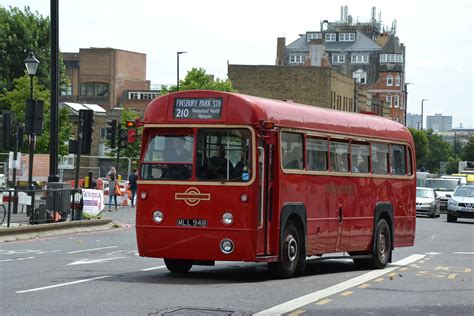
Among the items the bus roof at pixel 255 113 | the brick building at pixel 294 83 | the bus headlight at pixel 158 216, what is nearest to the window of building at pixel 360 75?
the brick building at pixel 294 83

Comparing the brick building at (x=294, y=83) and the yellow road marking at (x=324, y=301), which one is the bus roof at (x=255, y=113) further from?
the brick building at (x=294, y=83)

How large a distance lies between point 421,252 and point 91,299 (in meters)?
14.1

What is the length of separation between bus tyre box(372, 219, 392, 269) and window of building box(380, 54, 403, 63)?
159740mm

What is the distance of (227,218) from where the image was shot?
16047mm

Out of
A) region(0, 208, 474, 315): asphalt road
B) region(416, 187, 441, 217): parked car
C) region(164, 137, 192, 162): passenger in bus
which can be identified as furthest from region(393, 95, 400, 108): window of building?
region(164, 137, 192, 162): passenger in bus

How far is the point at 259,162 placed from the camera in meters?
16.1

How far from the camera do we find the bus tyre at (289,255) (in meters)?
16.7

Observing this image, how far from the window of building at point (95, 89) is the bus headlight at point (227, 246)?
112 meters

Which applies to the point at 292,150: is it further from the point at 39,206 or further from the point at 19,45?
the point at 19,45

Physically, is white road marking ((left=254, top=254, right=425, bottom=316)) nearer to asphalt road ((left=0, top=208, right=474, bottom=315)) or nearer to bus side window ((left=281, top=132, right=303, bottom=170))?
asphalt road ((left=0, top=208, right=474, bottom=315))

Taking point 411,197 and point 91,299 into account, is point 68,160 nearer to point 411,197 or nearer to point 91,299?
point 411,197

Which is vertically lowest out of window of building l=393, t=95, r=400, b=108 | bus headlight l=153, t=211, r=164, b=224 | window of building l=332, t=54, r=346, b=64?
bus headlight l=153, t=211, r=164, b=224

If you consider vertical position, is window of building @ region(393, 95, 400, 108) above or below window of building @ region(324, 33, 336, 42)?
below

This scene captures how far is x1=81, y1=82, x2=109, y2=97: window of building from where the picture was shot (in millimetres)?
127400
